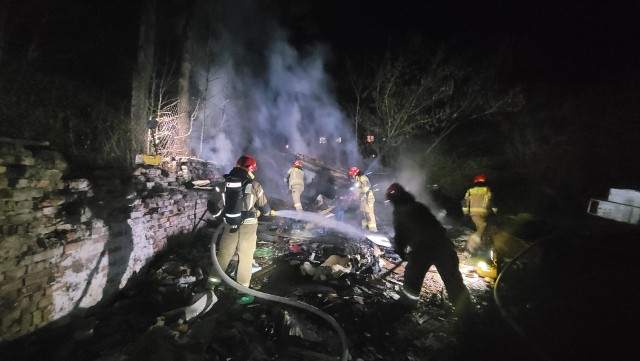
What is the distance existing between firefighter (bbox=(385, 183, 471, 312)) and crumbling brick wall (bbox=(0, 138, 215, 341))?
4.29 m

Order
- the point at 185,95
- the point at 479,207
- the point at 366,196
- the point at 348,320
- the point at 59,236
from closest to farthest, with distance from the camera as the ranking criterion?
the point at 59,236 < the point at 348,320 < the point at 479,207 < the point at 366,196 < the point at 185,95

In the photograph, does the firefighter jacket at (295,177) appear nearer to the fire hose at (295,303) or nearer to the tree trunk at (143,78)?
the tree trunk at (143,78)

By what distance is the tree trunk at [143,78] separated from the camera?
8.80 m

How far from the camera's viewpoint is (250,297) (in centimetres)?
434

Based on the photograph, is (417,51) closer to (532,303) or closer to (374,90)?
(374,90)

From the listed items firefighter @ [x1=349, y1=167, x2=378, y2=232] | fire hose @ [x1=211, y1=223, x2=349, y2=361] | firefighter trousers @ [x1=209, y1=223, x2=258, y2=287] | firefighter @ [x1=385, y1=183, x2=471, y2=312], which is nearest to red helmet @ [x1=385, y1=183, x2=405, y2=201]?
firefighter @ [x1=385, y1=183, x2=471, y2=312]

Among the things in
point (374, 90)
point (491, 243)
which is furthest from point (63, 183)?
point (374, 90)

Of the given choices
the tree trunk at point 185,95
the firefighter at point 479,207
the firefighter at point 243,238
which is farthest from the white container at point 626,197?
the tree trunk at point 185,95

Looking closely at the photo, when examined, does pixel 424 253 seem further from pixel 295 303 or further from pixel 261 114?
pixel 261 114

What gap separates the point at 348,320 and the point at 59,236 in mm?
3802

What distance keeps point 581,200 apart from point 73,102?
1957cm

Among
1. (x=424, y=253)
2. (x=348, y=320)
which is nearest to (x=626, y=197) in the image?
(x=424, y=253)

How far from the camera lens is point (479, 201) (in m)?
6.66

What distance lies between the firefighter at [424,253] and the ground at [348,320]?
1.14 feet
